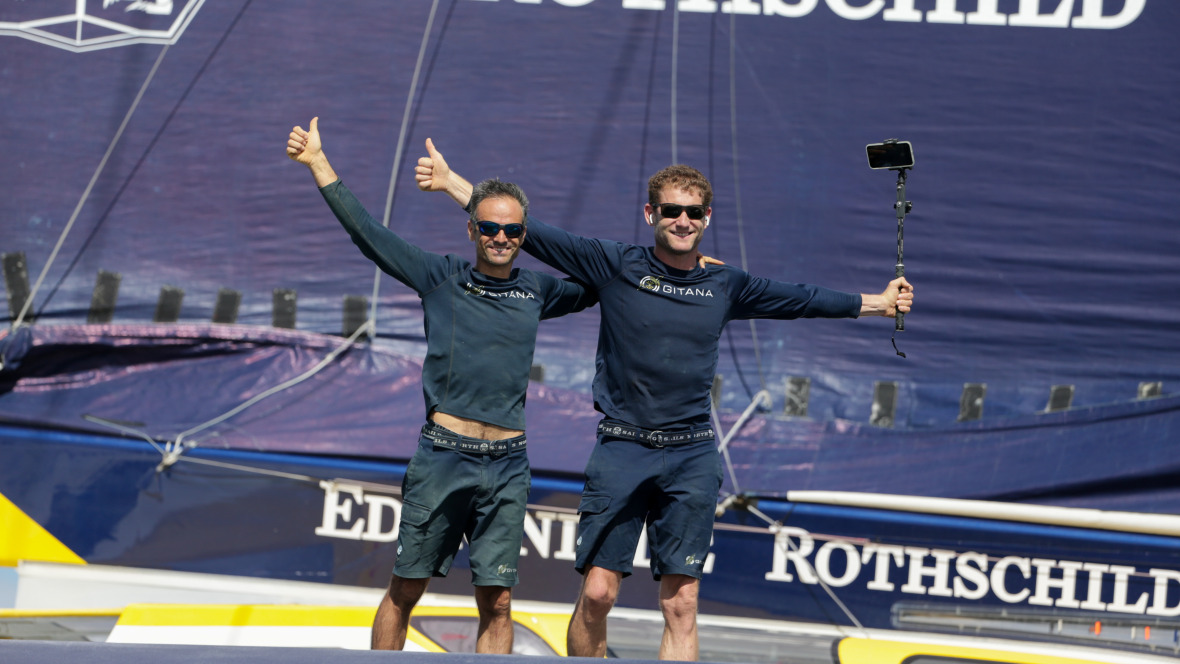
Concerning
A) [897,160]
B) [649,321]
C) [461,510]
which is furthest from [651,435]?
[897,160]

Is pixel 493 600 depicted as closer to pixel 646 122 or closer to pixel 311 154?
pixel 311 154

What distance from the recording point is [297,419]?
457 cm

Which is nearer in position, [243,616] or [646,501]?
[646,501]

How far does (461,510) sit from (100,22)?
10.3ft

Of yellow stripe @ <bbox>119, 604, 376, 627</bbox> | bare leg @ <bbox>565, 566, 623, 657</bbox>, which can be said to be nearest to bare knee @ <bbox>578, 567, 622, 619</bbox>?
bare leg @ <bbox>565, 566, 623, 657</bbox>

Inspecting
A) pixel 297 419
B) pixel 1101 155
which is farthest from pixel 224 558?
pixel 1101 155

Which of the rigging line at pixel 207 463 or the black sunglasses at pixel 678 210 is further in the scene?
the rigging line at pixel 207 463

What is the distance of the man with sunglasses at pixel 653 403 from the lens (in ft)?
10.7

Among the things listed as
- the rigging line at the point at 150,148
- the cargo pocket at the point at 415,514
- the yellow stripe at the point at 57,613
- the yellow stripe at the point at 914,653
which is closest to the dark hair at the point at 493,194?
the cargo pocket at the point at 415,514

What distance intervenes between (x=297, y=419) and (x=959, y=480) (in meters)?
2.63

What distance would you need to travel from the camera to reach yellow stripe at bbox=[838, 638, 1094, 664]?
3.83 meters

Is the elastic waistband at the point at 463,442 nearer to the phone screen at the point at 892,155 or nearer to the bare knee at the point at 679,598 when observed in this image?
the bare knee at the point at 679,598

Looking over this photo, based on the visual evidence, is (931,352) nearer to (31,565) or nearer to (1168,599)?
(1168,599)

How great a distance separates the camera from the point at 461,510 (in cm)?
326
